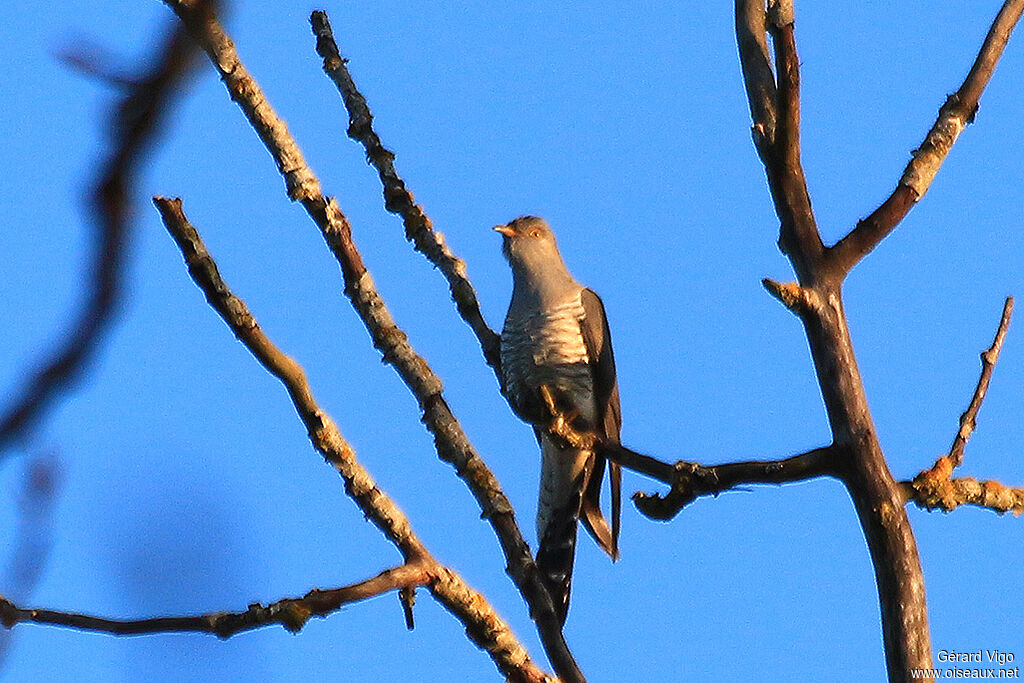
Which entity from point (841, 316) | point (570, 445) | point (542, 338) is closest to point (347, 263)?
point (570, 445)

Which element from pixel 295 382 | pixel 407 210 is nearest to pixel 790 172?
pixel 295 382

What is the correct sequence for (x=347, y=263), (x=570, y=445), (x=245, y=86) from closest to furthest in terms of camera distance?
(x=245, y=86) < (x=347, y=263) < (x=570, y=445)

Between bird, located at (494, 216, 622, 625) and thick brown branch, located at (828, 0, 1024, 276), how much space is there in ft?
10.2

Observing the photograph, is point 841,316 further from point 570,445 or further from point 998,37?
point 570,445

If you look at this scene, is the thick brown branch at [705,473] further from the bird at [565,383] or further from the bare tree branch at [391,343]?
the bird at [565,383]

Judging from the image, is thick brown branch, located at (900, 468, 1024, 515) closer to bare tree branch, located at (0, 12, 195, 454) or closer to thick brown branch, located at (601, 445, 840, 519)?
thick brown branch, located at (601, 445, 840, 519)

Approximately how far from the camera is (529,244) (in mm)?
6660

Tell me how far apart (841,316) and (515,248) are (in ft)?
14.6

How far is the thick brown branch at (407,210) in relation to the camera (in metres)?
4.15

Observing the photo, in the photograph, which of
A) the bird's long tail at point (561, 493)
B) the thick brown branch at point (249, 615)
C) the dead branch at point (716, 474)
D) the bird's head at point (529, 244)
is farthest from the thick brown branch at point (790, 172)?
the bird's head at point (529, 244)

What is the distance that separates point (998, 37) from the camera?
8.73 feet

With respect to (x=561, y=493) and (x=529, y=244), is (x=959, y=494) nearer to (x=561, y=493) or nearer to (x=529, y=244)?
(x=561, y=493)

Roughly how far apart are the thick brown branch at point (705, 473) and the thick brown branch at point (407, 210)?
4.79 feet

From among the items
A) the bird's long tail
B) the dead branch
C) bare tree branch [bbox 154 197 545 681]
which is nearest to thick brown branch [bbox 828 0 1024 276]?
the dead branch
